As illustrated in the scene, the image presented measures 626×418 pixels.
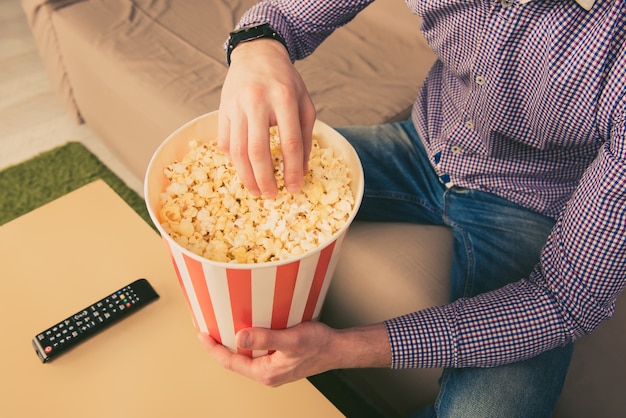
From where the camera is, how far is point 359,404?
1305 mm

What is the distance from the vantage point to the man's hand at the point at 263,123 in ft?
2.22

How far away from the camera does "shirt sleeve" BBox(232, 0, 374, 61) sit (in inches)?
38.1

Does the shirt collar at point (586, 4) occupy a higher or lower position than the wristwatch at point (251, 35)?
higher

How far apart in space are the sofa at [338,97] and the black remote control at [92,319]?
0.45 metres

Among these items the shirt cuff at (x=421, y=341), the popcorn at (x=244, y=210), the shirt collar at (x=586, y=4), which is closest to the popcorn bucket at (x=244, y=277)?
the popcorn at (x=244, y=210)

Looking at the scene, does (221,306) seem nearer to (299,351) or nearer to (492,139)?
(299,351)

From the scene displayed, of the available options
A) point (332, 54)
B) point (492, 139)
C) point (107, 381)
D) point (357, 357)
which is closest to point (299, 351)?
point (357, 357)

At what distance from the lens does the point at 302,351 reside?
757mm

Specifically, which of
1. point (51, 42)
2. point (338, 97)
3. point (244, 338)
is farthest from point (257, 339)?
point (51, 42)

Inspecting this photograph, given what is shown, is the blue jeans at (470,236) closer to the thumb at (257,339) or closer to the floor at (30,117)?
the thumb at (257,339)

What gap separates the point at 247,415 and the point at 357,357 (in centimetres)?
20

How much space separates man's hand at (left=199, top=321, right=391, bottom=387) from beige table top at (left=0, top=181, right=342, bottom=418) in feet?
0.26

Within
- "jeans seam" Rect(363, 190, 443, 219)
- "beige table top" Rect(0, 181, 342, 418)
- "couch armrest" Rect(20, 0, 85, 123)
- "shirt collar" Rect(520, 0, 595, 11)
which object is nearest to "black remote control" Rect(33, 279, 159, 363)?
"beige table top" Rect(0, 181, 342, 418)

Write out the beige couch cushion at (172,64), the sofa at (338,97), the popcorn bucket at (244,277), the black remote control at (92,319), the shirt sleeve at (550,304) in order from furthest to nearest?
1. the beige couch cushion at (172,64)
2. the sofa at (338,97)
3. the black remote control at (92,319)
4. the shirt sleeve at (550,304)
5. the popcorn bucket at (244,277)
